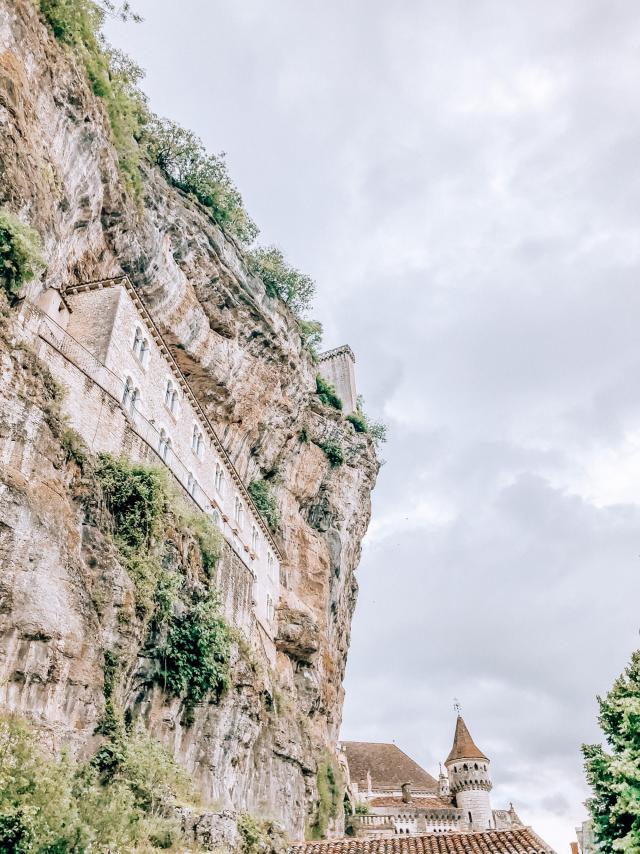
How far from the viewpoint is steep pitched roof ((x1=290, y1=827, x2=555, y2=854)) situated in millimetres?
20953

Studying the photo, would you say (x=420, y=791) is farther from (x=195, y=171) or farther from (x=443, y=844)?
(x=195, y=171)

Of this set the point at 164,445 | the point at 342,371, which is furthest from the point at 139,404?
the point at 342,371

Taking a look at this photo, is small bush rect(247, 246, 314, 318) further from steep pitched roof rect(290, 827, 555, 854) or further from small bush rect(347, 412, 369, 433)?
steep pitched roof rect(290, 827, 555, 854)

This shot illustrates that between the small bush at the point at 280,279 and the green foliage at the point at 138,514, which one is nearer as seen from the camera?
the green foliage at the point at 138,514

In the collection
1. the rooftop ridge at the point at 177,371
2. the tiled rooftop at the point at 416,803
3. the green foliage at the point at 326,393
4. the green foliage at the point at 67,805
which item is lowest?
the green foliage at the point at 67,805

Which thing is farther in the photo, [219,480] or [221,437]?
[221,437]

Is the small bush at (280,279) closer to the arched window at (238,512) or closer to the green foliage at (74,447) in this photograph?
the arched window at (238,512)

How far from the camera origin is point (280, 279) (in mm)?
50344

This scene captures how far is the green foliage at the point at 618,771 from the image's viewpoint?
1402 centimetres

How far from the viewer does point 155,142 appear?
39406mm

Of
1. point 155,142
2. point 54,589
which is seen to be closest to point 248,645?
→ point 54,589

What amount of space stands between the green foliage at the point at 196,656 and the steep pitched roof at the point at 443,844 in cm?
714

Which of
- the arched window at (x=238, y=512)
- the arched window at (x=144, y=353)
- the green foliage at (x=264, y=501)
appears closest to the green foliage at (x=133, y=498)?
the arched window at (x=144, y=353)

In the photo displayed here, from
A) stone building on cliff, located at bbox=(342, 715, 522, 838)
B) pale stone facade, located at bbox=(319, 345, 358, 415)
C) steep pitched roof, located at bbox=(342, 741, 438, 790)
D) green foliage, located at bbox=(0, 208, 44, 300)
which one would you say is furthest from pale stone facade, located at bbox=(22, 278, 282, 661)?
pale stone facade, located at bbox=(319, 345, 358, 415)
